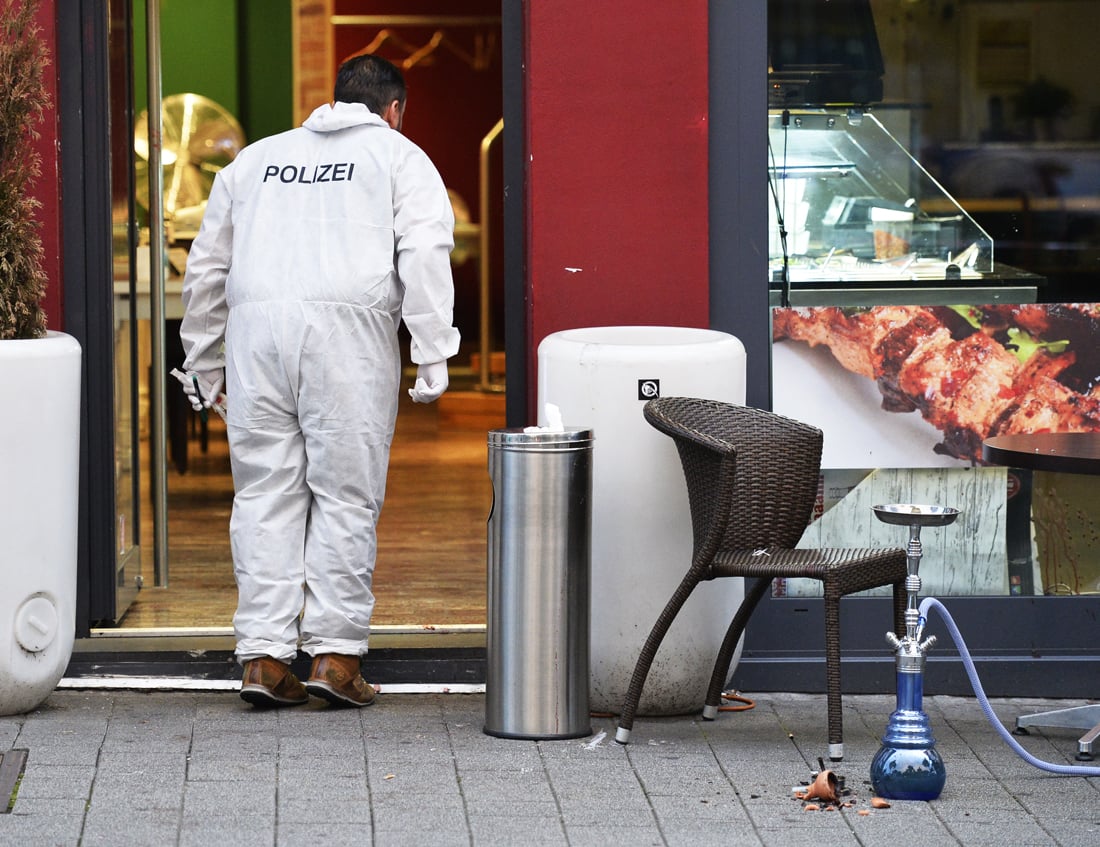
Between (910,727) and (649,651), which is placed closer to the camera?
(910,727)

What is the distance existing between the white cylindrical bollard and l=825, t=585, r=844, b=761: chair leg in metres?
0.54

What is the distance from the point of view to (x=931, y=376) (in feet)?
18.1

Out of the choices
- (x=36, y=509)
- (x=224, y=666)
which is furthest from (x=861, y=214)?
(x=36, y=509)

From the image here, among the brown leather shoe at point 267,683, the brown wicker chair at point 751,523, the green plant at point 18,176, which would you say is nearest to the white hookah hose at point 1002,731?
the brown wicker chair at point 751,523

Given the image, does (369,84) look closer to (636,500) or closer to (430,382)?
(430,382)

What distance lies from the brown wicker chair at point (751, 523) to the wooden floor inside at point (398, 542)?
140cm

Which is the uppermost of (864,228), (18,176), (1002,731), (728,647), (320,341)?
(18,176)

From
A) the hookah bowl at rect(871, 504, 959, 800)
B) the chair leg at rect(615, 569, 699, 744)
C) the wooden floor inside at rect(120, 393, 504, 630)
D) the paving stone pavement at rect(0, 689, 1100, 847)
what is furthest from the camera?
the wooden floor inside at rect(120, 393, 504, 630)

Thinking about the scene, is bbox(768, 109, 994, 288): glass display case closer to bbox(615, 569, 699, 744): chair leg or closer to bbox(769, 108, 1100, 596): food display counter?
bbox(769, 108, 1100, 596): food display counter

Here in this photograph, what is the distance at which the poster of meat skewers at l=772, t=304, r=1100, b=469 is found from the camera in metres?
5.49

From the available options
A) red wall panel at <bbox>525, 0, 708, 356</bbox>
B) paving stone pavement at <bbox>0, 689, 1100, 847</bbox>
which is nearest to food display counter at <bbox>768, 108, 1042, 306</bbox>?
red wall panel at <bbox>525, 0, 708, 356</bbox>

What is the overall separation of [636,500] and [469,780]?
3.06ft

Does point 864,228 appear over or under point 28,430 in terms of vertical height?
over

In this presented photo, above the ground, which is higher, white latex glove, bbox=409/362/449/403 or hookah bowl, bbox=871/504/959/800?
white latex glove, bbox=409/362/449/403
